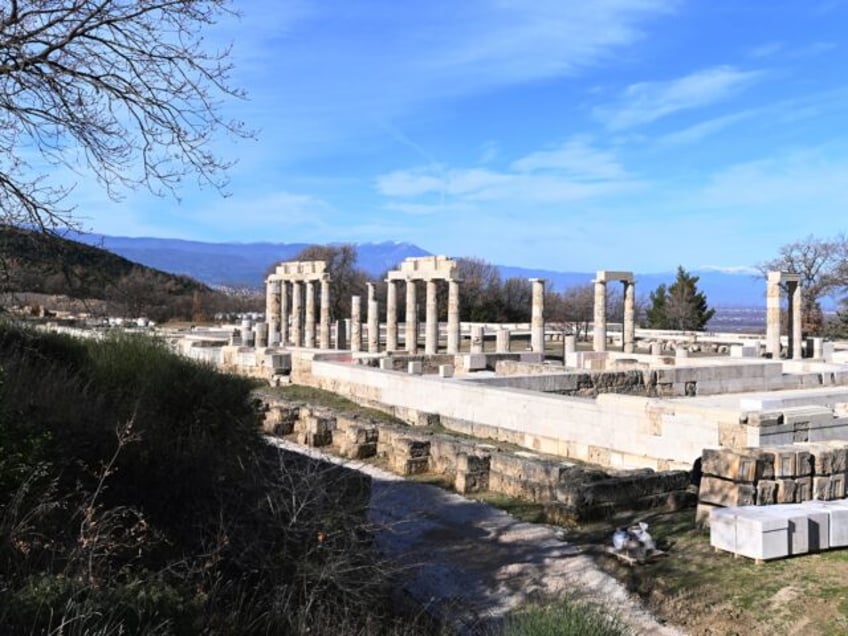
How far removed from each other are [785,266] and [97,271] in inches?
2012

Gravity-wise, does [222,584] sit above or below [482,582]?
above

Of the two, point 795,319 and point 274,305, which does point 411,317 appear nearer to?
point 274,305

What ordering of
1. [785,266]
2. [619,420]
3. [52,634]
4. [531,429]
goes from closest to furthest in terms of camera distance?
[52,634], [619,420], [531,429], [785,266]

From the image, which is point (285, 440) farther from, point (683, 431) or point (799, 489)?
point (799, 489)

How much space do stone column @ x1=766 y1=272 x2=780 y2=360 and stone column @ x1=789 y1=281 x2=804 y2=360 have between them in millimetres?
1250

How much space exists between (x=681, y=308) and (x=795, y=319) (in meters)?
23.0

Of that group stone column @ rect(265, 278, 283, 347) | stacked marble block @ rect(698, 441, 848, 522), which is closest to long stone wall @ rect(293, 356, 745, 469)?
stacked marble block @ rect(698, 441, 848, 522)

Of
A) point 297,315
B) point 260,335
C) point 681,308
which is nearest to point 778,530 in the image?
point 260,335

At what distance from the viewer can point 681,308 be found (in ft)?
197

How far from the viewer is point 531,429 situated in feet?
57.3

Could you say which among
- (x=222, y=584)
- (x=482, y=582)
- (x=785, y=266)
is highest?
(x=785, y=266)

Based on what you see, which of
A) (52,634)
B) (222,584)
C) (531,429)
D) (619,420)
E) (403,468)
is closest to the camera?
(52,634)

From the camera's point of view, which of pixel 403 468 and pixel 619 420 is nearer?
pixel 403 468

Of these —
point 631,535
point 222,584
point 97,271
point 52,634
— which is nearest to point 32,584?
point 52,634
